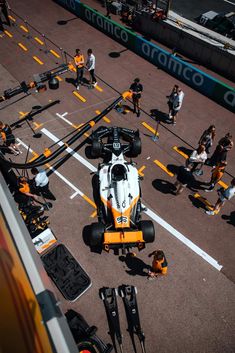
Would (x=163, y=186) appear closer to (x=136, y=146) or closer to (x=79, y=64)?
(x=136, y=146)

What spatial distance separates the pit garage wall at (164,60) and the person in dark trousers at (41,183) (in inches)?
386

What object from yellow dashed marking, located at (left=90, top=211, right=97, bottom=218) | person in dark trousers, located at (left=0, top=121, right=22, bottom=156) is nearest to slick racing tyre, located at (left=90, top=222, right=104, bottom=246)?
yellow dashed marking, located at (left=90, top=211, right=97, bottom=218)

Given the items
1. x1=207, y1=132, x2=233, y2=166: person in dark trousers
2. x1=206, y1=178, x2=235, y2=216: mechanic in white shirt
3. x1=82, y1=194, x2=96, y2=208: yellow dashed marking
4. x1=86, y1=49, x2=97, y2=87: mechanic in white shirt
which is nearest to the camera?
x1=206, y1=178, x2=235, y2=216: mechanic in white shirt

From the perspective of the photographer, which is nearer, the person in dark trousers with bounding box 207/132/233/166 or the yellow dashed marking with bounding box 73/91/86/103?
the person in dark trousers with bounding box 207/132/233/166

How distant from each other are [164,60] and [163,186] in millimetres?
8514

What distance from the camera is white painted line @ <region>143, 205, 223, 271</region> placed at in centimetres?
925

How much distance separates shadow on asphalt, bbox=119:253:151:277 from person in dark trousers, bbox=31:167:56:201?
3.59 metres

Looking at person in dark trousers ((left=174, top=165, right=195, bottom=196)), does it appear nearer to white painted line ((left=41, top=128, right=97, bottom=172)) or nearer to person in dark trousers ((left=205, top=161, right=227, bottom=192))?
person in dark trousers ((left=205, top=161, right=227, bottom=192))

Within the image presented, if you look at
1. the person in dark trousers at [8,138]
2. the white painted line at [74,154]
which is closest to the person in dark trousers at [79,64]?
the white painted line at [74,154]

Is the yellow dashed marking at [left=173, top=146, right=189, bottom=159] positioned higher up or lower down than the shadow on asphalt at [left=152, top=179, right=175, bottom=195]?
higher up

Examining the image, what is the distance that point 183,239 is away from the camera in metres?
9.73

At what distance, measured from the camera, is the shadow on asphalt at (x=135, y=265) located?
8.88 metres

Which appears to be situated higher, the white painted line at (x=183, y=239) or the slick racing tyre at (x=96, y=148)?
the slick racing tyre at (x=96, y=148)

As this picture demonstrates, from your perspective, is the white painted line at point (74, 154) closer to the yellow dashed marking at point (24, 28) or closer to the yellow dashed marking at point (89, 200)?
the yellow dashed marking at point (89, 200)
